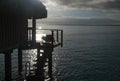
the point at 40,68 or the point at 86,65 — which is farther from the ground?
the point at 40,68

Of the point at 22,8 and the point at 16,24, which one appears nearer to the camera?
the point at 16,24

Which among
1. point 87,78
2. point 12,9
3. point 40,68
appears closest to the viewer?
point 12,9

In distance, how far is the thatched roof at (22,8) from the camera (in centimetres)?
1672

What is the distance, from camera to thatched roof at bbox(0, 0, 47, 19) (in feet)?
54.9

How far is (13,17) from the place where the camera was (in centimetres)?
1845

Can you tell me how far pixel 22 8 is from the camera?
769 inches

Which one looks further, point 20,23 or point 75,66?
point 75,66

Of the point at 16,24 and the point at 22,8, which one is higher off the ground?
the point at 22,8

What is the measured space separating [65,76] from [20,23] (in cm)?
2053

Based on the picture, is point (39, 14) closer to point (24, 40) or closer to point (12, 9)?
point (24, 40)

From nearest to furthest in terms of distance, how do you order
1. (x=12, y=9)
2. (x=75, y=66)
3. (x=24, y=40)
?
(x=12, y=9) → (x=24, y=40) → (x=75, y=66)

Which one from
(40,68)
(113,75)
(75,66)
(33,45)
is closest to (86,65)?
(75,66)

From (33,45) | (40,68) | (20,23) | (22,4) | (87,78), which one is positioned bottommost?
(87,78)

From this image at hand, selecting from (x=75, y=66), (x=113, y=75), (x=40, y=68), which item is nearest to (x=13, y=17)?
(x=40, y=68)
